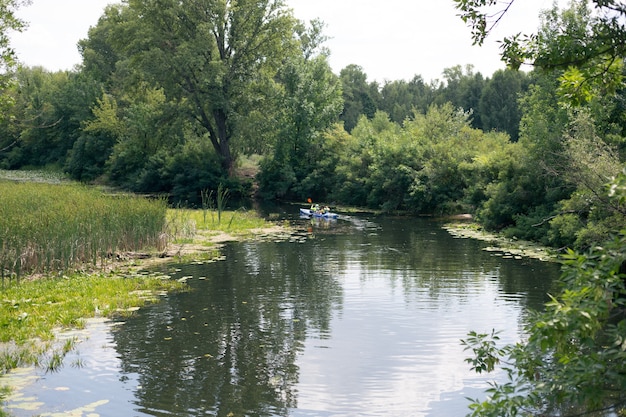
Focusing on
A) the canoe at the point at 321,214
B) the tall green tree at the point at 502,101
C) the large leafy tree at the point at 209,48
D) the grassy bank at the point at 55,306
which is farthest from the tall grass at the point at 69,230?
the tall green tree at the point at 502,101

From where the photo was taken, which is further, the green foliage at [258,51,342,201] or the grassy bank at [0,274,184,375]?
the green foliage at [258,51,342,201]

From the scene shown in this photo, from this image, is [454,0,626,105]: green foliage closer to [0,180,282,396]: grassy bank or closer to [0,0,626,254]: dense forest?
[0,180,282,396]: grassy bank

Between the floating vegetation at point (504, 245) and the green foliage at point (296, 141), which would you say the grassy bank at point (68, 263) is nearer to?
the floating vegetation at point (504, 245)

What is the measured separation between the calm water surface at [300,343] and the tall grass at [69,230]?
211 centimetres

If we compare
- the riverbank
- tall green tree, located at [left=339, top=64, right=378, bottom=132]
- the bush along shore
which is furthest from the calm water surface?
tall green tree, located at [left=339, top=64, right=378, bottom=132]

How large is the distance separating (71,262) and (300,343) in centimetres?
749

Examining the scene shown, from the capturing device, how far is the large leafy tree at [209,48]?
143 feet

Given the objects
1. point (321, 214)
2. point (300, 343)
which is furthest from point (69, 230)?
point (321, 214)

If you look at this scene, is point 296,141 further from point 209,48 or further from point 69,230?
point 69,230

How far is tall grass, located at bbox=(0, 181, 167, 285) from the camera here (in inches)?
601

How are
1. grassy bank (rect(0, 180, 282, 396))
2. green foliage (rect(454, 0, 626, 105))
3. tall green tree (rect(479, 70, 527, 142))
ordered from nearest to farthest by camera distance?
green foliage (rect(454, 0, 626, 105)) < grassy bank (rect(0, 180, 282, 396)) < tall green tree (rect(479, 70, 527, 142))

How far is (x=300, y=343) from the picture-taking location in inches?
456

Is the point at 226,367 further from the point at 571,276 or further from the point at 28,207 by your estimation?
the point at 28,207

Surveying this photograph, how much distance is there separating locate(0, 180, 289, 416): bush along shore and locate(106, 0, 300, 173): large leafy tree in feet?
73.3
